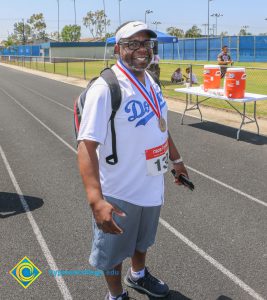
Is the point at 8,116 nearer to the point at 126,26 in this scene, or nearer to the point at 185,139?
the point at 185,139

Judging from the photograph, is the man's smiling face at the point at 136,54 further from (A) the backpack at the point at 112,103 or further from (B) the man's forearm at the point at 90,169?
(B) the man's forearm at the point at 90,169

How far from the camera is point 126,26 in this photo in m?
2.60

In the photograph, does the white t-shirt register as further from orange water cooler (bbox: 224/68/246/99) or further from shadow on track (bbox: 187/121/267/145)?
shadow on track (bbox: 187/121/267/145)

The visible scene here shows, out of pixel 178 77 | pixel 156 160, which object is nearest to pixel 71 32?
pixel 178 77

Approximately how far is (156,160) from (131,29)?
922 mm

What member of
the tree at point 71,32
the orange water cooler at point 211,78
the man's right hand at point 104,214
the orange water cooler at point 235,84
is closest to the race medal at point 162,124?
the man's right hand at point 104,214

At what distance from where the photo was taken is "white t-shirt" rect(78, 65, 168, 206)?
2387 mm

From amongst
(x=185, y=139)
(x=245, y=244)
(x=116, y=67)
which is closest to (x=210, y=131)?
(x=185, y=139)

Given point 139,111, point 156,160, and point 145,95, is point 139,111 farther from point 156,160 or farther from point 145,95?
point 156,160

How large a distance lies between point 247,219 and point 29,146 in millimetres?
5553

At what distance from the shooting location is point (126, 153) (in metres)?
2.57

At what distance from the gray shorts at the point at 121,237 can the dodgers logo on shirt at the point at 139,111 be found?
0.59 m

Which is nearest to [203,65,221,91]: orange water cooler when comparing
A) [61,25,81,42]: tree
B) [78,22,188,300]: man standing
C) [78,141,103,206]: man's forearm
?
[78,22,188,300]: man standing

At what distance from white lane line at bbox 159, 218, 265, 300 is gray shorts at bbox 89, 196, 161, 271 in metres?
1.26
